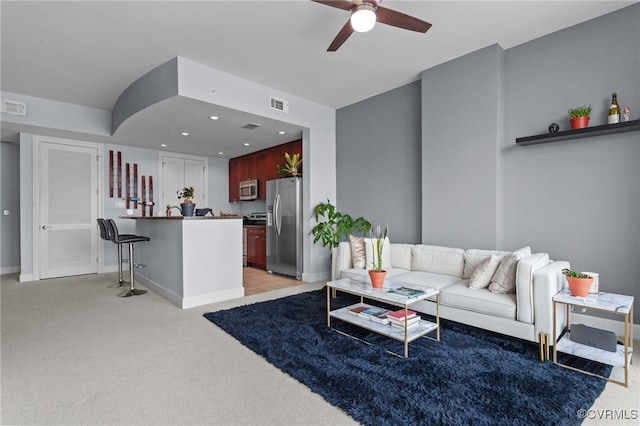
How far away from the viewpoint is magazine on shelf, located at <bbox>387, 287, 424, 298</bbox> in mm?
2613

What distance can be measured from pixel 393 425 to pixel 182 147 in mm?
6212

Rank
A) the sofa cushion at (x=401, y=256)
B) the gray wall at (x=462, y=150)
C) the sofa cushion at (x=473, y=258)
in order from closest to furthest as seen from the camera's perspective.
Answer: the sofa cushion at (x=473, y=258)
the gray wall at (x=462, y=150)
the sofa cushion at (x=401, y=256)

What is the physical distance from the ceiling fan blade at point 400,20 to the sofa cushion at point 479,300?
2.23 m

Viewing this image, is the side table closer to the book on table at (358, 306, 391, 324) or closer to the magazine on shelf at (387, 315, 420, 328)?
the magazine on shelf at (387, 315, 420, 328)

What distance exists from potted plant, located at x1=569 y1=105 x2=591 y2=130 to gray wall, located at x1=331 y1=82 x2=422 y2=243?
173 cm

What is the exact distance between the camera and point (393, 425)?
65.7 inches

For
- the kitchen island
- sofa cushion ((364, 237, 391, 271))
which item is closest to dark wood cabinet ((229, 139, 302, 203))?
the kitchen island

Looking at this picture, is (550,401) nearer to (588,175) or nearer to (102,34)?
(588,175)

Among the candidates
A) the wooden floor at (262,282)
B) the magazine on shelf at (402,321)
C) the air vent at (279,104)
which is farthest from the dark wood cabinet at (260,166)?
the magazine on shelf at (402,321)

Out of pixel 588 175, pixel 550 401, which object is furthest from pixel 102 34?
pixel 588 175

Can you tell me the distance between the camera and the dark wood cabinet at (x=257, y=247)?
626 cm

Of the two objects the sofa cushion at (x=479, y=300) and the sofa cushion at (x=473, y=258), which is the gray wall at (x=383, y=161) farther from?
the sofa cushion at (x=479, y=300)

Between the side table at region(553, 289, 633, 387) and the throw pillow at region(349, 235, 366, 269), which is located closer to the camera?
the side table at region(553, 289, 633, 387)

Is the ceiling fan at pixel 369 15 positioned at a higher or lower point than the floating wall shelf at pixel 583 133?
Result: higher
